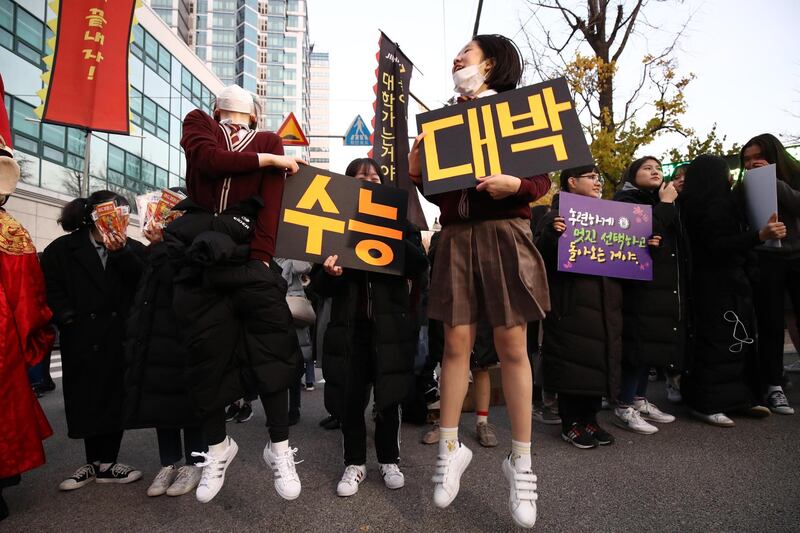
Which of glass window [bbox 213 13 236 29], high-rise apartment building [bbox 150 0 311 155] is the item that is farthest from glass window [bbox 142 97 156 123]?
glass window [bbox 213 13 236 29]

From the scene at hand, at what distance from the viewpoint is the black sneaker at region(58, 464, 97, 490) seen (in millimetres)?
2693

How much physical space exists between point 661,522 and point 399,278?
1.73 meters

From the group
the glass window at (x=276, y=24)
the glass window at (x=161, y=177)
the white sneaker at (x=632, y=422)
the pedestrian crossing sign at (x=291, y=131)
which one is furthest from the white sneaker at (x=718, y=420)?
the glass window at (x=276, y=24)

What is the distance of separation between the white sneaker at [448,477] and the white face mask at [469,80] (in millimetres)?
1753

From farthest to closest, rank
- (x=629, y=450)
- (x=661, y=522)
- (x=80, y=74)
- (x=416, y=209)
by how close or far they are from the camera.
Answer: (x=416, y=209), (x=80, y=74), (x=629, y=450), (x=661, y=522)

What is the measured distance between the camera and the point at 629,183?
3867 mm

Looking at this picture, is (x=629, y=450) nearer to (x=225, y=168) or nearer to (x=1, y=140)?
(x=225, y=168)

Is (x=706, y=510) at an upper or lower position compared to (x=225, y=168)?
lower

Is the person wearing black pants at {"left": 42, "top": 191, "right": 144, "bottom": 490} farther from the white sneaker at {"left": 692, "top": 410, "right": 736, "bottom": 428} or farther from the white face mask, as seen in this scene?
the white sneaker at {"left": 692, "top": 410, "right": 736, "bottom": 428}

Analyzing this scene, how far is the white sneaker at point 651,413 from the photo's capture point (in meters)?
3.69

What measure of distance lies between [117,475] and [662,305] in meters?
3.89

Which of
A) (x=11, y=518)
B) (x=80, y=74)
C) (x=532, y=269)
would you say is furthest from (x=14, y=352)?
(x=80, y=74)

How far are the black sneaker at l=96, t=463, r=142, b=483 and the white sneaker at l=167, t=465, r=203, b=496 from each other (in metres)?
0.32

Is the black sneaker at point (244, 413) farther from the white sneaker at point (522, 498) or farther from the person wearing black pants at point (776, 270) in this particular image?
the person wearing black pants at point (776, 270)
